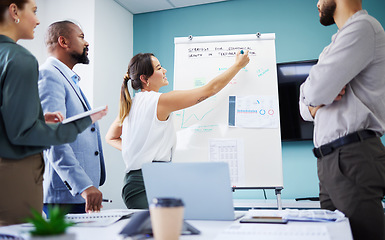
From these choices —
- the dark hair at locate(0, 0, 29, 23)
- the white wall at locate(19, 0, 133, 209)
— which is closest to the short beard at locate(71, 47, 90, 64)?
the dark hair at locate(0, 0, 29, 23)

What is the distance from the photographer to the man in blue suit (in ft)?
5.28

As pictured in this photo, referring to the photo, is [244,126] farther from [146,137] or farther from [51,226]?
[51,226]

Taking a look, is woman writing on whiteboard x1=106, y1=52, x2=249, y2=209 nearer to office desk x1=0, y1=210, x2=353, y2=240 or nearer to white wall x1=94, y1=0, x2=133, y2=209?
office desk x1=0, y1=210, x2=353, y2=240

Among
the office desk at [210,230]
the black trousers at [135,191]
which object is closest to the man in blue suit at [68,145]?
the black trousers at [135,191]

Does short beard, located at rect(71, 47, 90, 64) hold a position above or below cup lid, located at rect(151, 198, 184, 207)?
above

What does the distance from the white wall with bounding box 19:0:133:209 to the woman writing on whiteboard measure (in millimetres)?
1426

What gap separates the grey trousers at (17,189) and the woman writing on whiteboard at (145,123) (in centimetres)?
71

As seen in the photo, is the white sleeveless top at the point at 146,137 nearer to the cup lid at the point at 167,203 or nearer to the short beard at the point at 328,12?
the short beard at the point at 328,12

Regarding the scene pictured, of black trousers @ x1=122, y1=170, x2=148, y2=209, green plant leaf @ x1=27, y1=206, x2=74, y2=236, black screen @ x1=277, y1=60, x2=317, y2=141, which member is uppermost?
black screen @ x1=277, y1=60, x2=317, y2=141

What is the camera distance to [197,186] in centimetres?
110

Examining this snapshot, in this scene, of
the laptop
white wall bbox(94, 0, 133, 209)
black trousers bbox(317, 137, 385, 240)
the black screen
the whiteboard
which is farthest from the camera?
white wall bbox(94, 0, 133, 209)

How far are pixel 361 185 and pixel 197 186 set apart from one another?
2.07 ft

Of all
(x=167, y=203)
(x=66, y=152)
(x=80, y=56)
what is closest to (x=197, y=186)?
(x=167, y=203)

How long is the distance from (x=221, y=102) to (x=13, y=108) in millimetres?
1539
